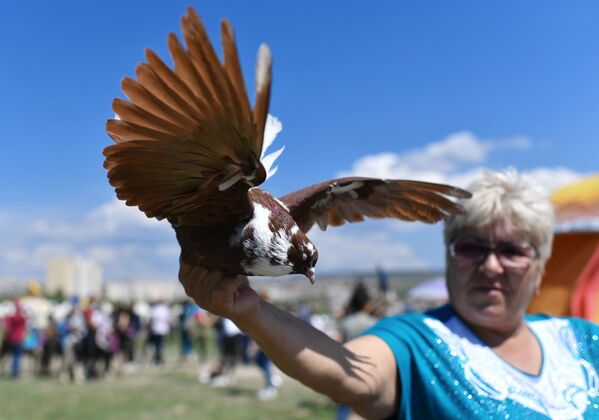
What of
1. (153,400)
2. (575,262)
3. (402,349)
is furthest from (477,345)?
(153,400)

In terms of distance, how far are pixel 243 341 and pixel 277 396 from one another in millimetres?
3656

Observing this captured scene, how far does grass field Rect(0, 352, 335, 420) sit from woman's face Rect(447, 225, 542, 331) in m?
6.42

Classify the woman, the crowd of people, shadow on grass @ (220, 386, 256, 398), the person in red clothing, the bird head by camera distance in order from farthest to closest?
the person in red clothing
the crowd of people
shadow on grass @ (220, 386, 256, 398)
the woman
the bird head

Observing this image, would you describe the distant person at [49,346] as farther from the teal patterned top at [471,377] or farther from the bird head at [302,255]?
the bird head at [302,255]

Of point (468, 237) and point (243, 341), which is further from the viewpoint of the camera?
point (243, 341)

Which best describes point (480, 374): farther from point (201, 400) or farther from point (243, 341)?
point (243, 341)

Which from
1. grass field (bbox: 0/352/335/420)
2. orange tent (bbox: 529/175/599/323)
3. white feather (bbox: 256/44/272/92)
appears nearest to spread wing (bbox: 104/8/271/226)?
white feather (bbox: 256/44/272/92)

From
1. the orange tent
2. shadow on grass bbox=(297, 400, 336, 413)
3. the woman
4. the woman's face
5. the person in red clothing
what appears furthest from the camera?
the person in red clothing

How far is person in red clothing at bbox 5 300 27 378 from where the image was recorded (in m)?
12.0

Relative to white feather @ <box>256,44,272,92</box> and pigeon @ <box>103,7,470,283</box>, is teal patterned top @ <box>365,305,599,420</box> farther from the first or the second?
white feather @ <box>256,44,272,92</box>

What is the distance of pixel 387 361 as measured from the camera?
194 centimetres

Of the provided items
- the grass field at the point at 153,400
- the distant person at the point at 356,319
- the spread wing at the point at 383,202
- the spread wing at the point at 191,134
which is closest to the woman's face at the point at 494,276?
the spread wing at the point at 383,202

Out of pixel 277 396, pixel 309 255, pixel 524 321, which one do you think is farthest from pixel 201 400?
pixel 309 255

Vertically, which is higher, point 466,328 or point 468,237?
point 468,237
